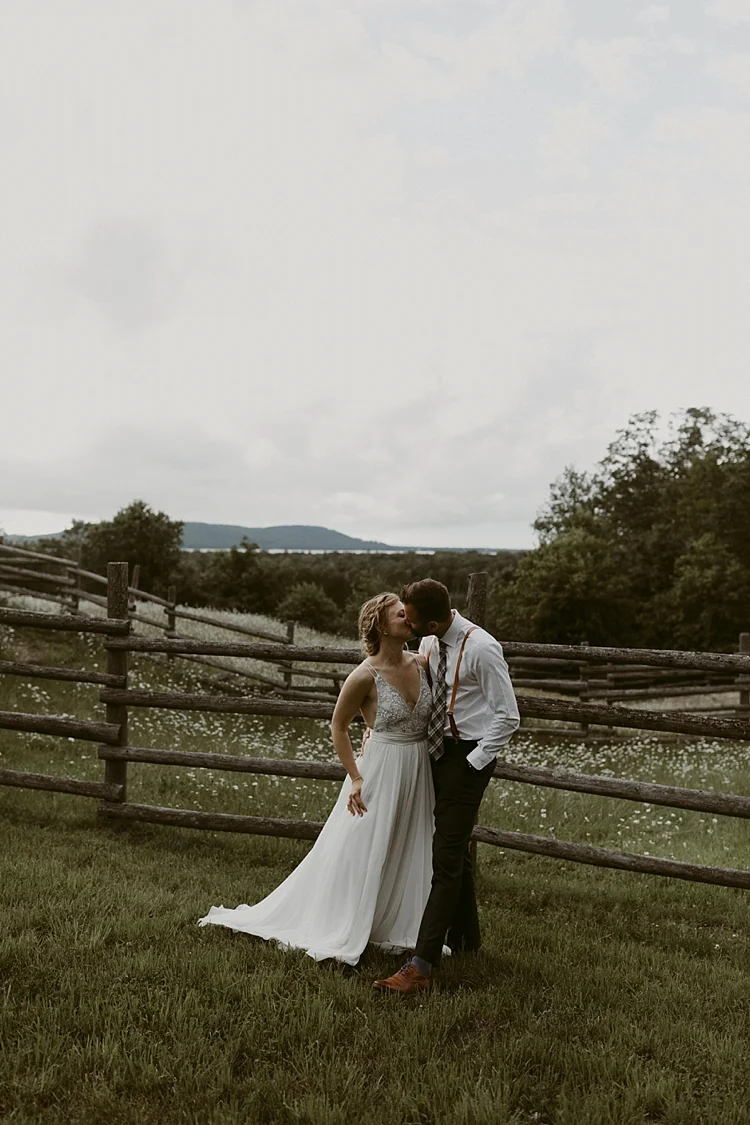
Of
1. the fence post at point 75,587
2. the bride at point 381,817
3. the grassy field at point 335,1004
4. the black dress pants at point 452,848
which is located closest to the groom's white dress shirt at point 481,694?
the black dress pants at point 452,848

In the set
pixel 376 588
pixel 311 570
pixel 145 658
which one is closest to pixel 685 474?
pixel 376 588

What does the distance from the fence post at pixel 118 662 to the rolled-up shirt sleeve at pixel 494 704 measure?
12.7 feet

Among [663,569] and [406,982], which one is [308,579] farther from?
[406,982]

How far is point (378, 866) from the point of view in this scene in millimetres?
4500

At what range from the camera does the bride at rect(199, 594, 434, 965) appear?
14.9 ft

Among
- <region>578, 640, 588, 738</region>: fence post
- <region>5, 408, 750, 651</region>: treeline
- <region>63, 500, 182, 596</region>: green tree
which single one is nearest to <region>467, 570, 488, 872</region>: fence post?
<region>578, 640, 588, 738</region>: fence post

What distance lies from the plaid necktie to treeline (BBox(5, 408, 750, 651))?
1242 inches

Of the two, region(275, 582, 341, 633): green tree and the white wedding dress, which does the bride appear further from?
region(275, 582, 341, 633): green tree

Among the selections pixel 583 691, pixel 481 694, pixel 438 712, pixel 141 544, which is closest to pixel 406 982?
pixel 438 712

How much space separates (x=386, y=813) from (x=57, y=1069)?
188 centimetres

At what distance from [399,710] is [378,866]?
81 centimetres

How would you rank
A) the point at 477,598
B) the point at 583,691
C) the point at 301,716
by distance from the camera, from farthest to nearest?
the point at 583,691, the point at 301,716, the point at 477,598

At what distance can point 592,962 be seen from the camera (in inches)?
183

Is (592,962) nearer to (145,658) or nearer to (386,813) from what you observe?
(386,813)
